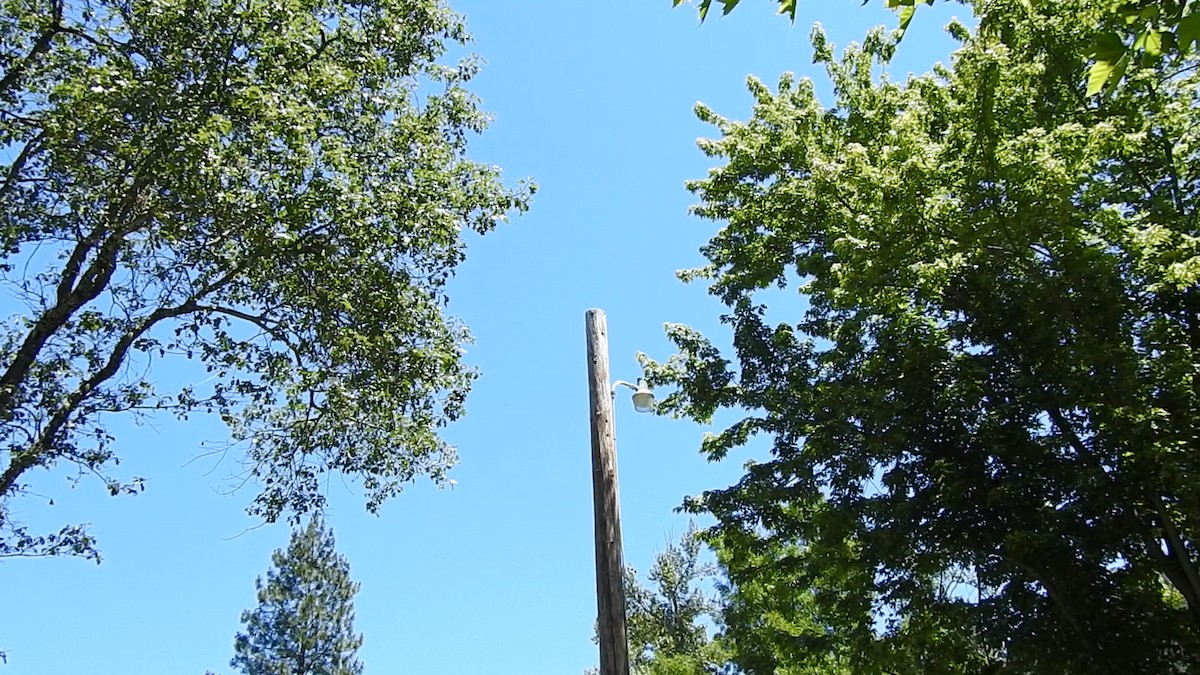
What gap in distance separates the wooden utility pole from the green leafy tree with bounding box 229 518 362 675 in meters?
30.3

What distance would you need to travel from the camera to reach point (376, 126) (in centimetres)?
916

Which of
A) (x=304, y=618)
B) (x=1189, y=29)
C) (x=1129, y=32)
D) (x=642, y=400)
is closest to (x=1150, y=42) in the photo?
(x=1189, y=29)

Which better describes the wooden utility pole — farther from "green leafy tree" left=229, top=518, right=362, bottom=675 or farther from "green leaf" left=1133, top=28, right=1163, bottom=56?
"green leafy tree" left=229, top=518, right=362, bottom=675

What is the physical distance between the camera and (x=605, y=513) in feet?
18.1

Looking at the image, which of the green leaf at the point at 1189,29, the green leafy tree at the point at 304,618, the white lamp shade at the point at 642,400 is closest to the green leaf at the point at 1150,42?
the green leaf at the point at 1189,29

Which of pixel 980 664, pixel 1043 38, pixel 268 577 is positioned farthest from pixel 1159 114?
pixel 268 577

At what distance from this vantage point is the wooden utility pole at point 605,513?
5.09 metres

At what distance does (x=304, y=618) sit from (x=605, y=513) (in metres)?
30.7

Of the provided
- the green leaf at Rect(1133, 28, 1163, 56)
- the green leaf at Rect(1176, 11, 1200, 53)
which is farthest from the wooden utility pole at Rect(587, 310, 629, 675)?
the green leaf at Rect(1176, 11, 1200, 53)

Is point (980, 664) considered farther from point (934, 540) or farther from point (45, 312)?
point (45, 312)

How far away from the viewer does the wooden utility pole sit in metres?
5.09

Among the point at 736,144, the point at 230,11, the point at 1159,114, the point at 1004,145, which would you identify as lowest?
the point at 1004,145

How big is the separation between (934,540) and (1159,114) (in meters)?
4.90

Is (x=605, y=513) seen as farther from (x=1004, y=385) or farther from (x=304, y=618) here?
(x=304, y=618)
